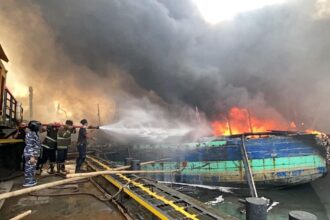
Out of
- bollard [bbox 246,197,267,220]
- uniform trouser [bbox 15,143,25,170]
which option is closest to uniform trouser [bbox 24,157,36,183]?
uniform trouser [bbox 15,143,25,170]

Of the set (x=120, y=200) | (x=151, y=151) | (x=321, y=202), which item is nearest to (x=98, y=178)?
(x=120, y=200)

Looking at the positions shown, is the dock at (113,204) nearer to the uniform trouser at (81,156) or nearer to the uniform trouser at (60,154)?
the uniform trouser at (81,156)

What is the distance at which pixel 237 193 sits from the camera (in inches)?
688

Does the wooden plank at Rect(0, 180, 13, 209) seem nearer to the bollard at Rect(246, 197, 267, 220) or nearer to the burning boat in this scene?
the bollard at Rect(246, 197, 267, 220)

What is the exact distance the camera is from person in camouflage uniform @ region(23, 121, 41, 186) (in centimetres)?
708

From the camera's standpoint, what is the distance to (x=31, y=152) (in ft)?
23.5

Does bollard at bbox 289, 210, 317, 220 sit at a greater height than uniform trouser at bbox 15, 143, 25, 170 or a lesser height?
lesser

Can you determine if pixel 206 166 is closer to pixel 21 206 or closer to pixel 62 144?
pixel 62 144

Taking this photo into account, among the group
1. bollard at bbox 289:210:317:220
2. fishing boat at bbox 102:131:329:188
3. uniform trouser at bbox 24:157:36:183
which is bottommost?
fishing boat at bbox 102:131:329:188

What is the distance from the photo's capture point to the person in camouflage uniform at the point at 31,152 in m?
7.08

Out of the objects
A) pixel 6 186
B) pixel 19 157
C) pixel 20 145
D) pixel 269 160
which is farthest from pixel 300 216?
pixel 269 160

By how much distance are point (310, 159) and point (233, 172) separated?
6280 mm

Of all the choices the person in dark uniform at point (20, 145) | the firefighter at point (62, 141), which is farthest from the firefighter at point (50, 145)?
the person in dark uniform at point (20, 145)

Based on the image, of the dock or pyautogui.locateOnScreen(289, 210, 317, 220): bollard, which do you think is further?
the dock
